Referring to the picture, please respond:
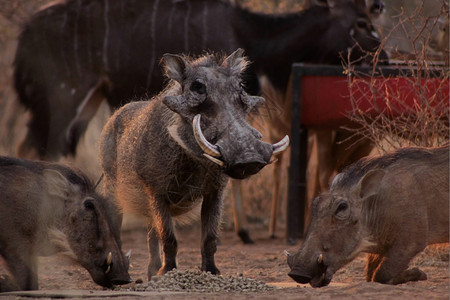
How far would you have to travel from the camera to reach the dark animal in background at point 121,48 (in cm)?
846

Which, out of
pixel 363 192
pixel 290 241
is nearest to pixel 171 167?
pixel 363 192

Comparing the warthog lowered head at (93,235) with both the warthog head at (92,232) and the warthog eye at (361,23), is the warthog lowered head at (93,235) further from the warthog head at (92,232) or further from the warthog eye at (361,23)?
the warthog eye at (361,23)

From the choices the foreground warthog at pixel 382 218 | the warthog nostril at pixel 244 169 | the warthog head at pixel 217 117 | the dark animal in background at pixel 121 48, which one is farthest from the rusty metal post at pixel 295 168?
the warthog nostril at pixel 244 169

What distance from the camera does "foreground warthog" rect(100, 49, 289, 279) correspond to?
4855 millimetres

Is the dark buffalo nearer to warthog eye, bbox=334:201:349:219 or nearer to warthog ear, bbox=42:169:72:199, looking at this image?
warthog ear, bbox=42:169:72:199

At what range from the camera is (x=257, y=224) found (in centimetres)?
986

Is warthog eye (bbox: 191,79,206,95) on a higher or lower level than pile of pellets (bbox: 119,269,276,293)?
higher

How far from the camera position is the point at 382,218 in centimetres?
484

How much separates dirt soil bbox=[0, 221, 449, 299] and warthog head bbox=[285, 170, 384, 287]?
11cm

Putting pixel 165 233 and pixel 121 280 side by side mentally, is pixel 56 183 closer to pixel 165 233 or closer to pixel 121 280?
pixel 121 280

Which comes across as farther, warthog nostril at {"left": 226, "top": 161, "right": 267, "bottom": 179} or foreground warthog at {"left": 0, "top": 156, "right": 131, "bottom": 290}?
warthog nostril at {"left": 226, "top": 161, "right": 267, "bottom": 179}

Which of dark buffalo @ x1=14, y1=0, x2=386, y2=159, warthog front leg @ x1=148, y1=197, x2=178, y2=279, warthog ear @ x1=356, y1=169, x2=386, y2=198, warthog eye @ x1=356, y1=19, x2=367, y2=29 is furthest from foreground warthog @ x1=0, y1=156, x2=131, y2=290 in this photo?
warthog eye @ x1=356, y1=19, x2=367, y2=29

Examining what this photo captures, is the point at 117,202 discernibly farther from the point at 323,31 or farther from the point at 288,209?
the point at 323,31

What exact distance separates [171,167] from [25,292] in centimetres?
125
